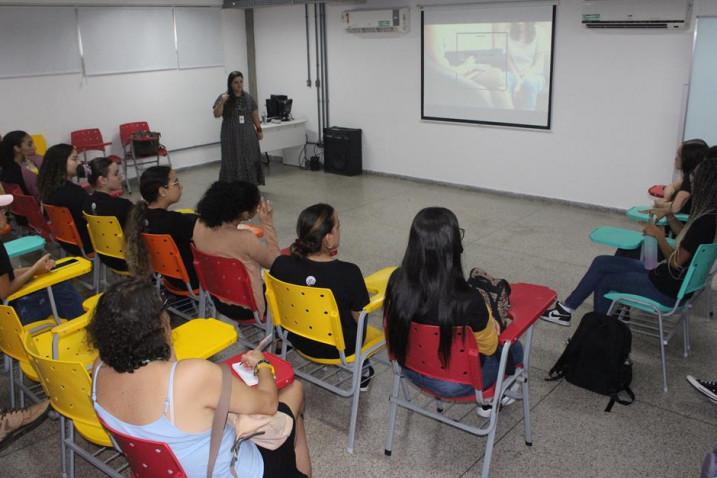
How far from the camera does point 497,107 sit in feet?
23.4

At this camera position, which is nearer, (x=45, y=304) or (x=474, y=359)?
(x=474, y=359)

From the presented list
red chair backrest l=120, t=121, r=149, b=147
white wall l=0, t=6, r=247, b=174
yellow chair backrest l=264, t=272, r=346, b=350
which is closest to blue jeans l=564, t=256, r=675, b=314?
yellow chair backrest l=264, t=272, r=346, b=350

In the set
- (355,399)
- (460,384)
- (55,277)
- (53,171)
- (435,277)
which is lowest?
(355,399)

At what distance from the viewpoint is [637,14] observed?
19.1 feet

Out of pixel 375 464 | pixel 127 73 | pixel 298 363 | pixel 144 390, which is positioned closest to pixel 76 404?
pixel 144 390

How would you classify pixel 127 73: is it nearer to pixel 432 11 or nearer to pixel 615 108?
pixel 432 11

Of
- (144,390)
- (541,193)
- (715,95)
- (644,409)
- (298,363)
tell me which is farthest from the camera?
(541,193)

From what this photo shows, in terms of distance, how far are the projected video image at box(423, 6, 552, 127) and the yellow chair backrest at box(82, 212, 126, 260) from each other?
4.66m

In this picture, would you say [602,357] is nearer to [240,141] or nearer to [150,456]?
[150,456]

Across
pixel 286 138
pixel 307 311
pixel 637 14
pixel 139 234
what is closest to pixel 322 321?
pixel 307 311

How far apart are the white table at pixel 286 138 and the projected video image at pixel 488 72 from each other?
6.71ft

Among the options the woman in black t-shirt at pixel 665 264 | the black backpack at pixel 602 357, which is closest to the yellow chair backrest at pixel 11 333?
the black backpack at pixel 602 357

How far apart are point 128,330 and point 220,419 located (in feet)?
1.17

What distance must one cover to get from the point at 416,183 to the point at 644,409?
205 inches
